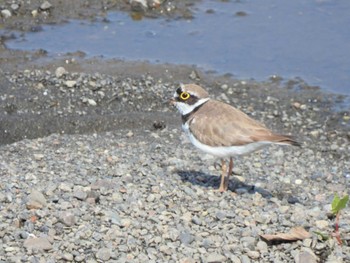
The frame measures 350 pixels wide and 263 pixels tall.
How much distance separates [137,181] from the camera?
852 centimetres

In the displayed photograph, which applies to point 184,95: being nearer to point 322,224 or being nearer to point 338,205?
point 322,224

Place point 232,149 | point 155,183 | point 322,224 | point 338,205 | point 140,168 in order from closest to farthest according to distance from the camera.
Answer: point 338,205
point 322,224
point 232,149
point 155,183
point 140,168

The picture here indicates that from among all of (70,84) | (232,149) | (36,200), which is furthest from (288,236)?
(70,84)

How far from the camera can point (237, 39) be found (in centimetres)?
1324

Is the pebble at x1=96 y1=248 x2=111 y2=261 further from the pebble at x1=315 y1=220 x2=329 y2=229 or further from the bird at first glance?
the pebble at x1=315 y1=220 x2=329 y2=229

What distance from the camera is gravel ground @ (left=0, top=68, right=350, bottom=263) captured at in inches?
285

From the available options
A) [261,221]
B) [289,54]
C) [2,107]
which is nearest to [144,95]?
[2,107]

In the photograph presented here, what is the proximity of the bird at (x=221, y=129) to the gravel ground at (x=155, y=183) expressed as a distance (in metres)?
0.44

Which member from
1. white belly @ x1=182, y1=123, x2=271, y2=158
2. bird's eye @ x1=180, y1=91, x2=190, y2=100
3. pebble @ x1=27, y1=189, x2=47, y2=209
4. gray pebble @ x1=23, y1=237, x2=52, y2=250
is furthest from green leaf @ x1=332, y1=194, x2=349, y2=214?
pebble @ x1=27, y1=189, x2=47, y2=209

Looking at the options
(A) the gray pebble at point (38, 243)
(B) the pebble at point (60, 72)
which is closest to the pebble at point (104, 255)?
(A) the gray pebble at point (38, 243)

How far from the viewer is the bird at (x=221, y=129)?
811 centimetres

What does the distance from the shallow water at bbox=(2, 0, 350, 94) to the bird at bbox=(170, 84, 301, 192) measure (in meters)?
3.58

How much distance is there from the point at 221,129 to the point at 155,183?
32.2 inches

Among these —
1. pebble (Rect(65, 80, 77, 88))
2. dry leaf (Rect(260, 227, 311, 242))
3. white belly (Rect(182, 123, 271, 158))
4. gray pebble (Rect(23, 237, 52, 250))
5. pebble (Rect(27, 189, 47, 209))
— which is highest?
white belly (Rect(182, 123, 271, 158))
